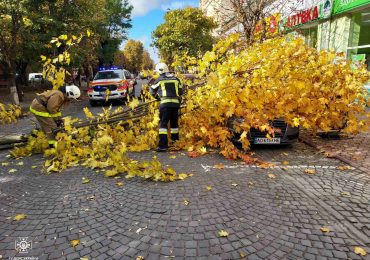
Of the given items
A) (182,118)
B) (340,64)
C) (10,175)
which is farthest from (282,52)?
(10,175)

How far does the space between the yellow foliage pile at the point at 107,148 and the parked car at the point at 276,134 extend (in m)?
1.94

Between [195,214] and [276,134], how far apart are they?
3691mm

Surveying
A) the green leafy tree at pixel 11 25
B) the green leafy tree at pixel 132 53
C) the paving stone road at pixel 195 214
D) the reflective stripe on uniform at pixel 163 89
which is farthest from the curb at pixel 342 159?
the green leafy tree at pixel 132 53

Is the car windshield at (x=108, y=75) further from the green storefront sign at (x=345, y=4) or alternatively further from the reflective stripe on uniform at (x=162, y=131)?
the green storefront sign at (x=345, y=4)

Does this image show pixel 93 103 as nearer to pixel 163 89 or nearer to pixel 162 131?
pixel 163 89

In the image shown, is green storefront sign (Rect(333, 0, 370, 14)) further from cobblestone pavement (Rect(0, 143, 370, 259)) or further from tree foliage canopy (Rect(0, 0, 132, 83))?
tree foliage canopy (Rect(0, 0, 132, 83))

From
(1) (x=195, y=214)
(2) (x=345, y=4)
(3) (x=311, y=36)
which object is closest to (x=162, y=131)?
(1) (x=195, y=214)

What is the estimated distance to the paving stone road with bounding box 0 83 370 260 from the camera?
3129mm

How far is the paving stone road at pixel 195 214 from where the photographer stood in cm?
313

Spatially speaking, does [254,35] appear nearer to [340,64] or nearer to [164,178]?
[340,64]

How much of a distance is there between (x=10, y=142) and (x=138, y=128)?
333cm

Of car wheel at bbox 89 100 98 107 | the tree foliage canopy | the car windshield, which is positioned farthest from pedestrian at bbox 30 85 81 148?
the car windshield

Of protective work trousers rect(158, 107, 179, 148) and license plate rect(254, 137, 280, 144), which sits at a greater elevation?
protective work trousers rect(158, 107, 179, 148)

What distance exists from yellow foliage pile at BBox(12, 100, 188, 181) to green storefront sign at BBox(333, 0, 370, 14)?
929 centimetres
